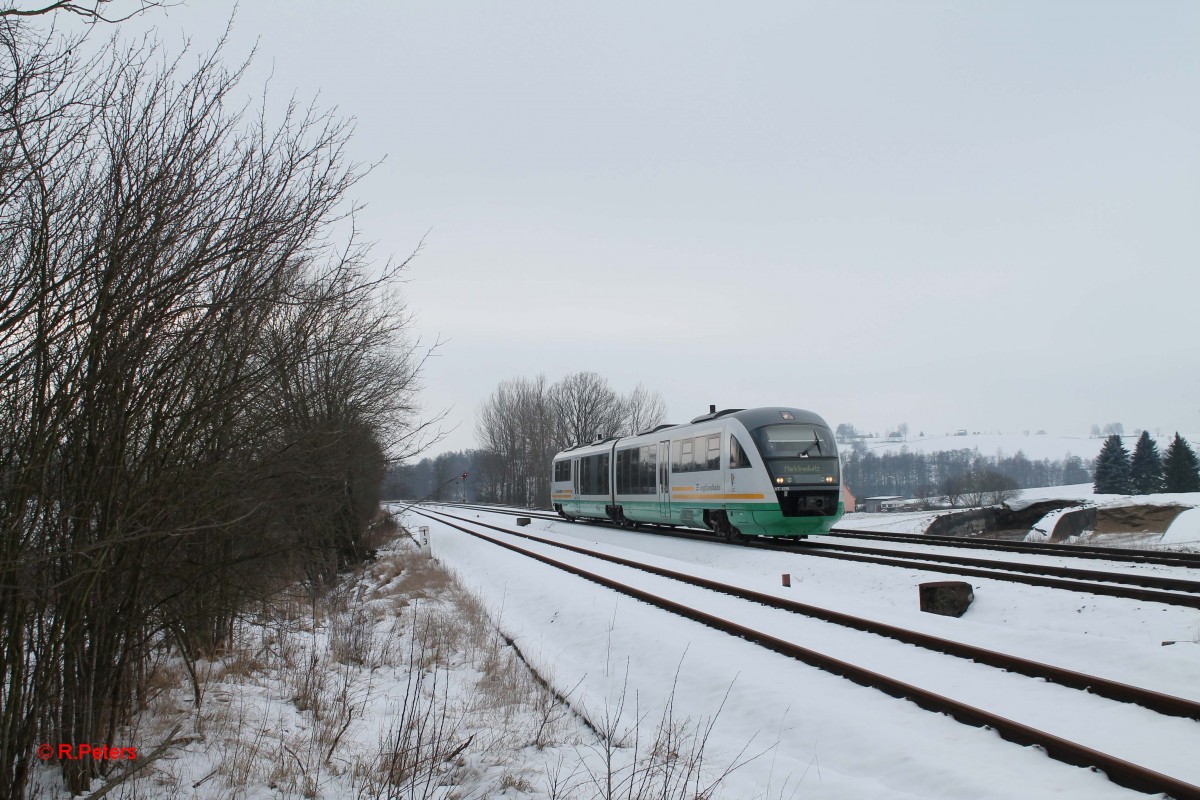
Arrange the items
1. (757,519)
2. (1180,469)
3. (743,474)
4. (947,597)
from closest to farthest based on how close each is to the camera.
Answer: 1. (947,597)
2. (757,519)
3. (743,474)
4. (1180,469)

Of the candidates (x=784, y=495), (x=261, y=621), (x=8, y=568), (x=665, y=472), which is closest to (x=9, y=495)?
(x=8, y=568)

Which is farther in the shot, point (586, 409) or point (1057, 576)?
point (586, 409)

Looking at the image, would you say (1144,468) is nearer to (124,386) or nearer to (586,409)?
(586,409)

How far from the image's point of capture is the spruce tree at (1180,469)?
6091 centimetres

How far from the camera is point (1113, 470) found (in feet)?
244

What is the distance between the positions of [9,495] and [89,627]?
54.2 inches

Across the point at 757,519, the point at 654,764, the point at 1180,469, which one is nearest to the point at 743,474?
the point at 757,519

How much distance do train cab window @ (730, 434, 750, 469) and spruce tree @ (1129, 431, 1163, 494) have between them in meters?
64.4

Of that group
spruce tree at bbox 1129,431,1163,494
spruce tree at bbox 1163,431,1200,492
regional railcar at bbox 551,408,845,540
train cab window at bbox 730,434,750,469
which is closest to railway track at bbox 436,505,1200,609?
regional railcar at bbox 551,408,845,540

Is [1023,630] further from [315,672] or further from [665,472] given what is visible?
[665,472]

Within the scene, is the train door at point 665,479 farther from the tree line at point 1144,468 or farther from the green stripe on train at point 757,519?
the tree line at point 1144,468

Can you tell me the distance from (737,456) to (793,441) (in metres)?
1.40

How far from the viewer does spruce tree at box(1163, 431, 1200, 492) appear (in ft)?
200

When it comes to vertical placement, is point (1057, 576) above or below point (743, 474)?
below
